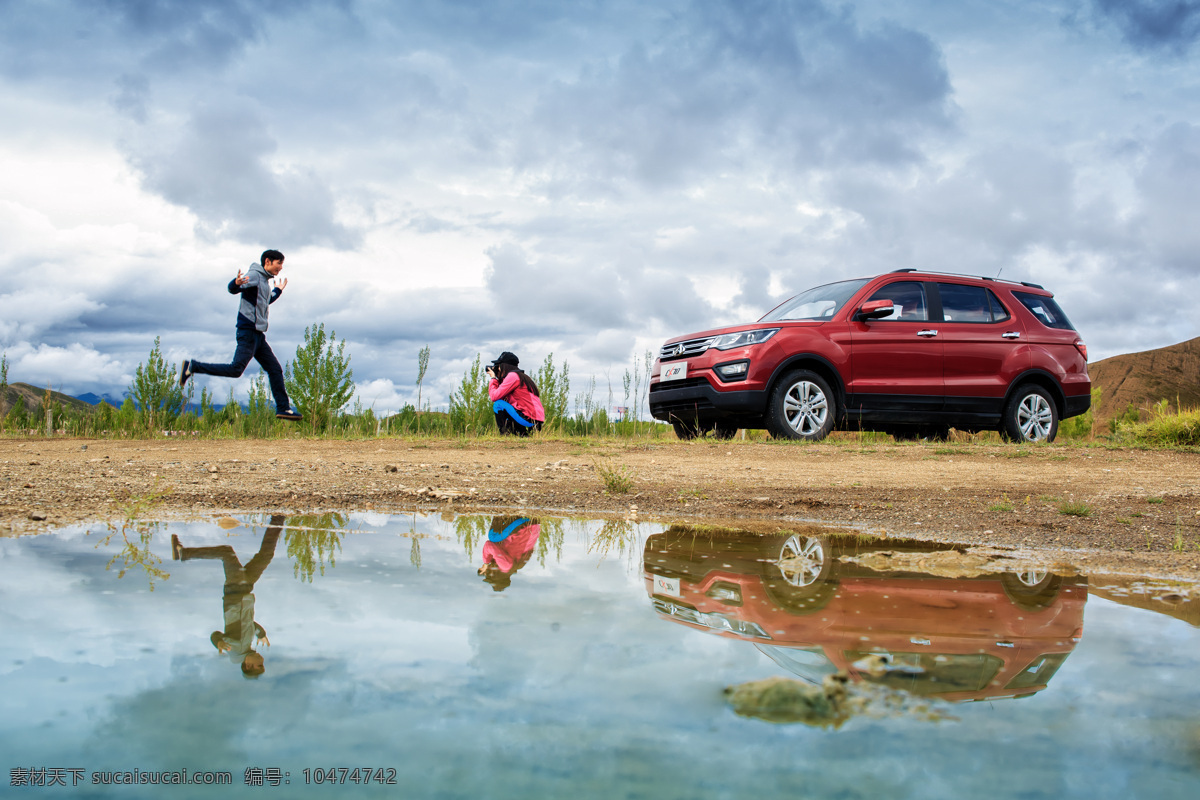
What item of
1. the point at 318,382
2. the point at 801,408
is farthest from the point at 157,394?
the point at 801,408

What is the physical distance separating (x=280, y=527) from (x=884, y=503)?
10.8 feet

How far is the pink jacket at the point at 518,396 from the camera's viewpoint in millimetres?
10984

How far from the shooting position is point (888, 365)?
8.65 m

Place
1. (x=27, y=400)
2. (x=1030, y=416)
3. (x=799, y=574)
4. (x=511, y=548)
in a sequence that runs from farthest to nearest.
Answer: (x=27, y=400) < (x=1030, y=416) < (x=511, y=548) < (x=799, y=574)

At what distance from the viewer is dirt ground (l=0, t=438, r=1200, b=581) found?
3637 mm

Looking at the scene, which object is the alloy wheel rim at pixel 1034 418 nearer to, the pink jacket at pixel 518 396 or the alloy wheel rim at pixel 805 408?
the alloy wheel rim at pixel 805 408

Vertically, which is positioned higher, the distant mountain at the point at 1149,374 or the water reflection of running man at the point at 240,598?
the distant mountain at the point at 1149,374

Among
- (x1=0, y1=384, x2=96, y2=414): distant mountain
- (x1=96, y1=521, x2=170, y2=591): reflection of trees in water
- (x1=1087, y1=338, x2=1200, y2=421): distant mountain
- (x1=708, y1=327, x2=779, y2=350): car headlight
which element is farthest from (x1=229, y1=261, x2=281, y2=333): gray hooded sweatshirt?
(x1=1087, y1=338, x2=1200, y2=421): distant mountain

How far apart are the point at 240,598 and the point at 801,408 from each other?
276 inches

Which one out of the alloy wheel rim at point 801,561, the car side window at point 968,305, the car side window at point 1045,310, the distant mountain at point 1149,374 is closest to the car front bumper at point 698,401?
the car side window at point 968,305

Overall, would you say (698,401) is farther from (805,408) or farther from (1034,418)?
(1034,418)

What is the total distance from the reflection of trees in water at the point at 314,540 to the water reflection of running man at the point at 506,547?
545 millimetres

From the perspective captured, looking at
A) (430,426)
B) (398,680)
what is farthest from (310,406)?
(398,680)

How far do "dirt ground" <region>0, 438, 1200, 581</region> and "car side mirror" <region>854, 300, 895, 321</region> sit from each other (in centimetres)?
152
